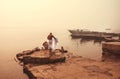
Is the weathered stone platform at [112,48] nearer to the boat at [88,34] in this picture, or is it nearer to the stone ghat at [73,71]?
the stone ghat at [73,71]

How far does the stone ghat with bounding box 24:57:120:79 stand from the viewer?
1.81m

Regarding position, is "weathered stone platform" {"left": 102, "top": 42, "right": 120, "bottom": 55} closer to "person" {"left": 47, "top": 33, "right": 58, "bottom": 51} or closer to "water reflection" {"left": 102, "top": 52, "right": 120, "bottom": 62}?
"water reflection" {"left": 102, "top": 52, "right": 120, "bottom": 62}

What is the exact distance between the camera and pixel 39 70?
2.03m

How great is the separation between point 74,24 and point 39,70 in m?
1.81

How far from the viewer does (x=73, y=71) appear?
199 cm

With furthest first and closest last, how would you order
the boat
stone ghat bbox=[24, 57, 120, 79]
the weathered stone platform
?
1. the boat
2. the weathered stone platform
3. stone ghat bbox=[24, 57, 120, 79]

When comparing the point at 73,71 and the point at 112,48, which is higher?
the point at 112,48

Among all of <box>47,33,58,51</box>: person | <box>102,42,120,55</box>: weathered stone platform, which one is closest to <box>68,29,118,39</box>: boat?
<box>102,42,120,55</box>: weathered stone platform

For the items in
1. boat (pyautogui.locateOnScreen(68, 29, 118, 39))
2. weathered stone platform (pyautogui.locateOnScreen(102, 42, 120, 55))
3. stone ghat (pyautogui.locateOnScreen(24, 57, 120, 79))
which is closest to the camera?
stone ghat (pyautogui.locateOnScreen(24, 57, 120, 79))

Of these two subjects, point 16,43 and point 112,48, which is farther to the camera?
point 16,43

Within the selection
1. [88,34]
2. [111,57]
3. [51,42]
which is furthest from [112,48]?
[88,34]

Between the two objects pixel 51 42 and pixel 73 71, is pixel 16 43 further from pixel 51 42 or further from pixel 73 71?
pixel 73 71

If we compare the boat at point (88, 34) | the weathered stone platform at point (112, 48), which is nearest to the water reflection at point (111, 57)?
the weathered stone platform at point (112, 48)

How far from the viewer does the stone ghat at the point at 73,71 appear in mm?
1812
